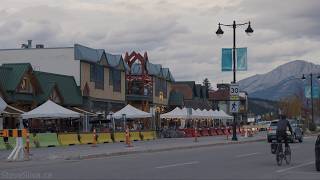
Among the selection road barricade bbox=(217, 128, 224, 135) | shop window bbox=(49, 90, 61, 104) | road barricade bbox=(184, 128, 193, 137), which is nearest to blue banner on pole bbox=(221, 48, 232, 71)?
shop window bbox=(49, 90, 61, 104)

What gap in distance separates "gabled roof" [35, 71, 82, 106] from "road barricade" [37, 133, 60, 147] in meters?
12.8

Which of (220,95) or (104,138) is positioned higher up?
(220,95)

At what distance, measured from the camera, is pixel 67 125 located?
61.6m

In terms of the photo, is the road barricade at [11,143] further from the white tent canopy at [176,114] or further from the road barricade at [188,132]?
the road barricade at [188,132]

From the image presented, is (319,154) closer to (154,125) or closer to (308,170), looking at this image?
(308,170)

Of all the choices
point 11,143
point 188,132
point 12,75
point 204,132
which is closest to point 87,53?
point 188,132

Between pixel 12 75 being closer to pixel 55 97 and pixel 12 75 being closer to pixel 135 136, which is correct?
pixel 55 97

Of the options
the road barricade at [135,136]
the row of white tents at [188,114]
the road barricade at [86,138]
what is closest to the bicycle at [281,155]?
the road barricade at [86,138]

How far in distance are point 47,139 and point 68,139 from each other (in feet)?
10.6

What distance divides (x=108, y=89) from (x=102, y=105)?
214cm

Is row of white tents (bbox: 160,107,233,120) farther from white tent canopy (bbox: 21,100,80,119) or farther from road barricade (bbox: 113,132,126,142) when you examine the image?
white tent canopy (bbox: 21,100,80,119)

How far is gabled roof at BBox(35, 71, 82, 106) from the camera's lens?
5534 cm

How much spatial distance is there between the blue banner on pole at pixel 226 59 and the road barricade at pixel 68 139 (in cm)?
1174

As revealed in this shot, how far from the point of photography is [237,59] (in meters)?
46.4
